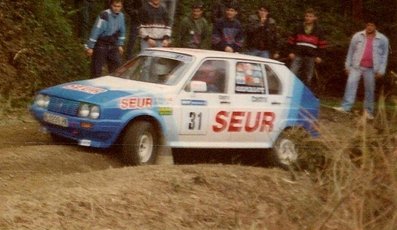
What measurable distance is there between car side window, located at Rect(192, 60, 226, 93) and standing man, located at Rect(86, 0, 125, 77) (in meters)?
2.99

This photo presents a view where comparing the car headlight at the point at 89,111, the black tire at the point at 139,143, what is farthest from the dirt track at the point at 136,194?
the car headlight at the point at 89,111

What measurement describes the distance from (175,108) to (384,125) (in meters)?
3.85

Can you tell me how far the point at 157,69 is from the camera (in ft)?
42.9

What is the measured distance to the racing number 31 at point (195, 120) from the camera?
12703 millimetres

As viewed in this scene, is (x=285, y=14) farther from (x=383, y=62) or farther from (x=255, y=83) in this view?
(x=255, y=83)

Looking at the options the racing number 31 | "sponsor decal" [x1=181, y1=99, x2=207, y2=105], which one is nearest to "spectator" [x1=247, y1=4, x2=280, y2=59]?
"sponsor decal" [x1=181, y1=99, x2=207, y2=105]

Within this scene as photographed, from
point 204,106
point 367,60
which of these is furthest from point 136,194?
point 367,60

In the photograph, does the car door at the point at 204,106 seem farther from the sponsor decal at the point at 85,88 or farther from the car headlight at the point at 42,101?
the car headlight at the point at 42,101

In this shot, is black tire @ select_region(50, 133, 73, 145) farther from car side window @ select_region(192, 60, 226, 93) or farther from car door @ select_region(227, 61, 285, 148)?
car door @ select_region(227, 61, 285, 148)

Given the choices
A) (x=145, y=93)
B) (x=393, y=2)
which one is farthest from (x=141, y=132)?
(x=393, y=2)

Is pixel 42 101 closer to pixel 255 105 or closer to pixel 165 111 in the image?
pixel 165 111

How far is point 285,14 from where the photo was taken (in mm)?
25625

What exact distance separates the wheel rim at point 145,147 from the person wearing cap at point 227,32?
435cm

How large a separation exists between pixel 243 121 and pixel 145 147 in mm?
1587
